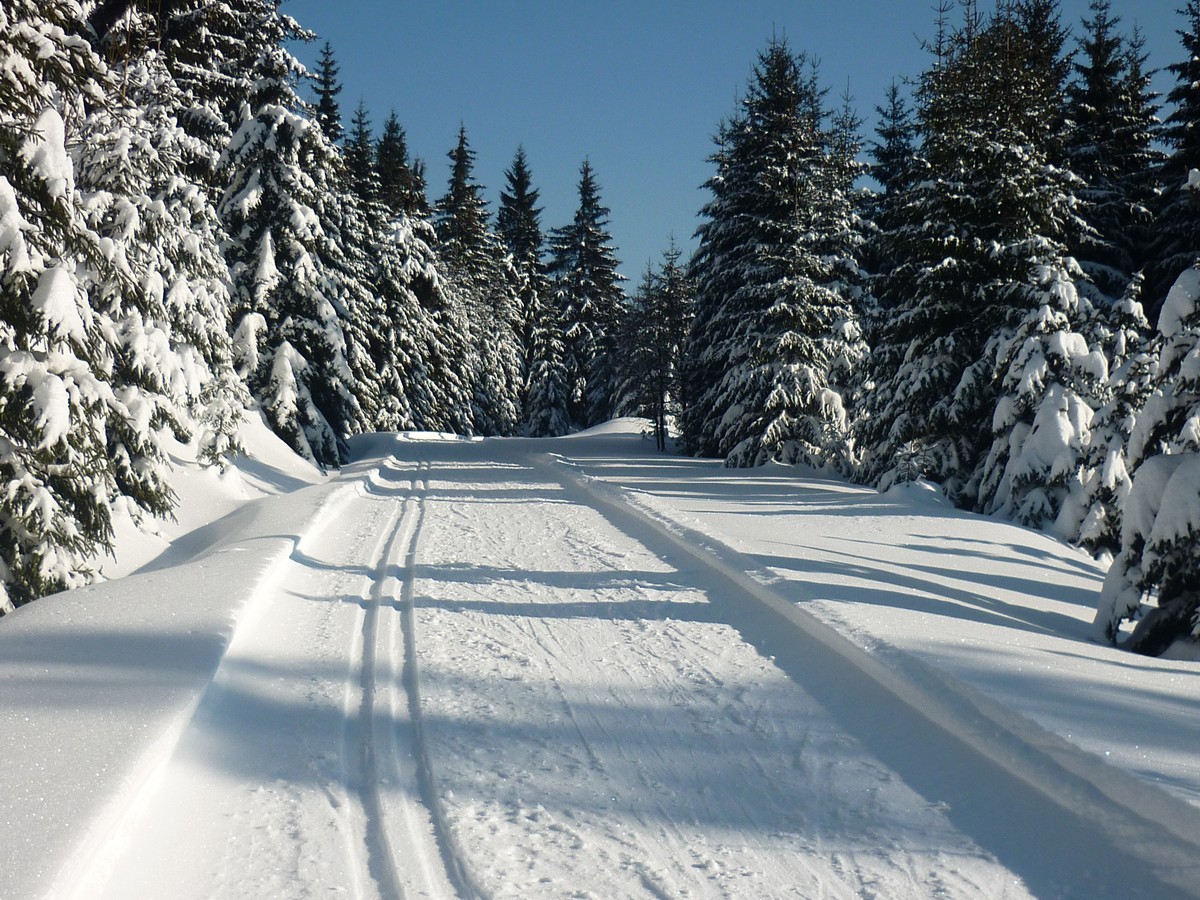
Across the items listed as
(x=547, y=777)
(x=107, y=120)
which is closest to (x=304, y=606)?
(x=547, y=777)

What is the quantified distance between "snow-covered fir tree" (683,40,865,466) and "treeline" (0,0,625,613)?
410 inches

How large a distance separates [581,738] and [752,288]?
62.9 feet

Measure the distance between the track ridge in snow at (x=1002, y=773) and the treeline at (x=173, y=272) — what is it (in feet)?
21.5

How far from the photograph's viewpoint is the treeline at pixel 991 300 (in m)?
8.04

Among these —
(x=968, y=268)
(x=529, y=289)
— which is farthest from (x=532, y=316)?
Answer: (x=968, y=268)

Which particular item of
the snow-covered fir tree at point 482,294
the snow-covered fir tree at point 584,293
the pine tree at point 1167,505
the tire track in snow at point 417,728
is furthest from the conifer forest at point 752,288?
the snow-covered fir tree at point 584,293

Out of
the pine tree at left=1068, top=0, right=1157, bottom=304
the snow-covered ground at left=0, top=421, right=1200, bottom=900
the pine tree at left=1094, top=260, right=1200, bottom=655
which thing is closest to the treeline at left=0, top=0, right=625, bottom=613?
the snow-covered ground at left=0, top=421, right=1200, bottom=900

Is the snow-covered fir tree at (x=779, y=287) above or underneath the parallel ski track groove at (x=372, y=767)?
above

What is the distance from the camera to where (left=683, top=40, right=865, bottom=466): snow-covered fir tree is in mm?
21156

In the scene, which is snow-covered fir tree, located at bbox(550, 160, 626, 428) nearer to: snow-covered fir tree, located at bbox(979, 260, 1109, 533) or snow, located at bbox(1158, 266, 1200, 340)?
snow-covered fir tree, located at bbox(979, 260, 1109, 533)

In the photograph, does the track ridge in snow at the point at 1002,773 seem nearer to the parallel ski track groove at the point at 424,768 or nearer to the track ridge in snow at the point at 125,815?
the parallel ski track groove at the point at 424,768

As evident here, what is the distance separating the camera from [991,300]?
54.0 ft

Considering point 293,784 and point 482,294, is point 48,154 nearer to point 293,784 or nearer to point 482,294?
point 293,784

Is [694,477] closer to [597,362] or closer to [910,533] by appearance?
[910,533]
